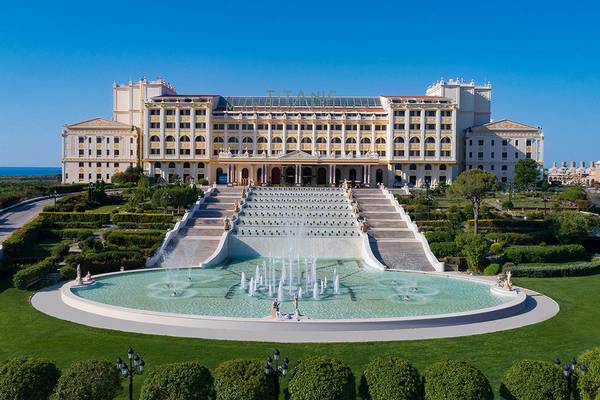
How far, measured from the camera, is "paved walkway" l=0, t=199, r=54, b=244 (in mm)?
48938

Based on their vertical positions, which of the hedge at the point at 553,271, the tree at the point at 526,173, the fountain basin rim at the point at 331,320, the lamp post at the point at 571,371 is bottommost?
the fountain basin rim at the point at 331,320

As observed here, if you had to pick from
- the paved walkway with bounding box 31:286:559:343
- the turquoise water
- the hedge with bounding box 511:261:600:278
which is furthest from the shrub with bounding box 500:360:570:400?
the hedge with bounding box 511:261:600:278

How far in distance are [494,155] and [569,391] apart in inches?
3113

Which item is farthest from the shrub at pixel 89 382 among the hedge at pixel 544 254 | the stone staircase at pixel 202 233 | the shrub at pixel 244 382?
the hedge at pixel 544 254

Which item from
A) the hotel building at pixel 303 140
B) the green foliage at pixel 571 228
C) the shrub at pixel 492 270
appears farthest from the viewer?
the hotel building at pixel 303 140

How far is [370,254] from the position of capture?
4297 cm

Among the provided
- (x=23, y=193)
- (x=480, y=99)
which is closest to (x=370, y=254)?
(x=23, y=193)

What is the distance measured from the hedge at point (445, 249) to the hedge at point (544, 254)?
140 inches

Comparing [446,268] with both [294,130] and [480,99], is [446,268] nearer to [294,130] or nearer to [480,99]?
[294,130]

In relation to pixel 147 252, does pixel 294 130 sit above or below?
above

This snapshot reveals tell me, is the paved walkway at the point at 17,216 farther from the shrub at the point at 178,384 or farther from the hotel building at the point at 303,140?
the shrub at the point at 178,384

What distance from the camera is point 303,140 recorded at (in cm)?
8794

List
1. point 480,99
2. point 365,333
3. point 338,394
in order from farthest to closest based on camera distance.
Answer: point 480,99 → point 365,333 → point 338,394

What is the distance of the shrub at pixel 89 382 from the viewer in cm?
1402
